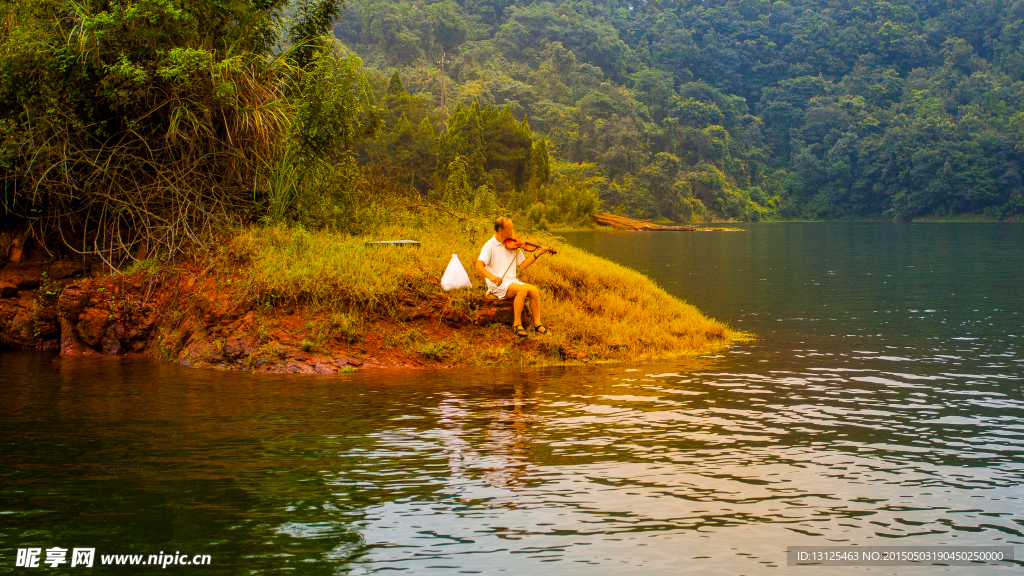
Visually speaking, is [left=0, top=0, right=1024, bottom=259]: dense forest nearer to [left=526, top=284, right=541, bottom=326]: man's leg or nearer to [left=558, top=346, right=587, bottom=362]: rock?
[left=526, top=284, right=541, bottom=326]: man's leg

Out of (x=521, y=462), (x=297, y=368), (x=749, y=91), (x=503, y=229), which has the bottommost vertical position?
(x=521, y=462)

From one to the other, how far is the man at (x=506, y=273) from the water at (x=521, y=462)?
997 millimetres

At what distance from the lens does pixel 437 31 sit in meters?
130

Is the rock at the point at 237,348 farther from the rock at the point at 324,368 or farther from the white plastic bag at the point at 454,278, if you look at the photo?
the white plastic bag at the point at 454,278

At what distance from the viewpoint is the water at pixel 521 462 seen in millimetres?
5258

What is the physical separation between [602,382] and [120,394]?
543 cm

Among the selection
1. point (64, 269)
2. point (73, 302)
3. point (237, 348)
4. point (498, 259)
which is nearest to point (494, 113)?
point (64, 269)

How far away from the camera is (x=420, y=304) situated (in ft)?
39.8

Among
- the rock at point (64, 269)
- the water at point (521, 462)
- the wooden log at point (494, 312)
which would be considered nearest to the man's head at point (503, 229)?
the wooden log at point (494, 312)

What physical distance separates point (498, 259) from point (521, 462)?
5.37m

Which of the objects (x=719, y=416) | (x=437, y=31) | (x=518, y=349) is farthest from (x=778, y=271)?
(x=437, y=31)

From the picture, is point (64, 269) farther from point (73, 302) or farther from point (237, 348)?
point (237, 348)

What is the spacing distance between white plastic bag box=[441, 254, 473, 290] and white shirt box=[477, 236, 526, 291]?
0.37 meters

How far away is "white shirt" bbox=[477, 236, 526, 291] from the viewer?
11922 millimetres
